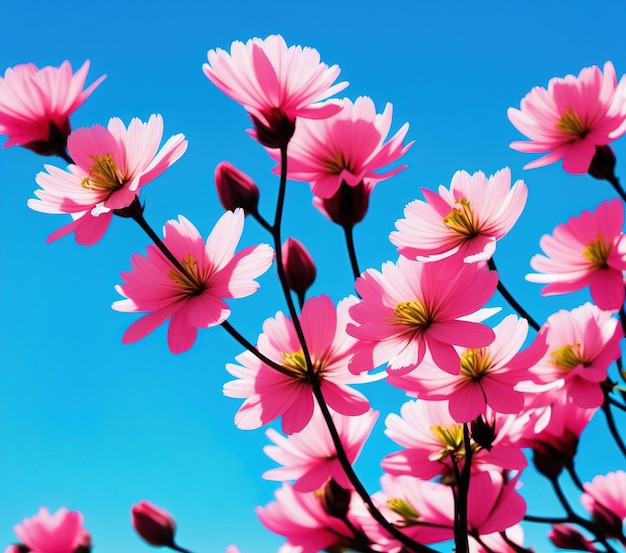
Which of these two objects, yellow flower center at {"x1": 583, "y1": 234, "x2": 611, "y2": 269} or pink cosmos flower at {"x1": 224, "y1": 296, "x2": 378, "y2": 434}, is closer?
pink cosmos flower at {"x1": 224, "y1": 296, "x2": 378, "y2": 434}

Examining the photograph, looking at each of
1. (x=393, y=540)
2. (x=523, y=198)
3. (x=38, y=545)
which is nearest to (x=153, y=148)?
(x=523, y=198)

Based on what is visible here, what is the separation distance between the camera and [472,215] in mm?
660

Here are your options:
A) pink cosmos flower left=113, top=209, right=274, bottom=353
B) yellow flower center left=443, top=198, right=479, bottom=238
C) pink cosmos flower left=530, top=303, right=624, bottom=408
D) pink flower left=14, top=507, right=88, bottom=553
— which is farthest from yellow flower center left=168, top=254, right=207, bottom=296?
pink flower left=14, top=507, right=88, bottom=553

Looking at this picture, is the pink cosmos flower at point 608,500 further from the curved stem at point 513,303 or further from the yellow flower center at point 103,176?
the yellow flower center at point 103,176

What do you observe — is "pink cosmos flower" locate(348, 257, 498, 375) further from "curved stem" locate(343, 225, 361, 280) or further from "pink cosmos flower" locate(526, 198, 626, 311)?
"pink cosmos flower" locate(526, 198, 626, 311)

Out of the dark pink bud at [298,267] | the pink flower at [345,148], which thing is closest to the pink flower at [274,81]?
the pink flower at [345,148]

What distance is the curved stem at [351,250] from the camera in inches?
26.5

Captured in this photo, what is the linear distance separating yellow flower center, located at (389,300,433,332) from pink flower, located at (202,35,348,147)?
0.19 m

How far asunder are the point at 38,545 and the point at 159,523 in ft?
0.94

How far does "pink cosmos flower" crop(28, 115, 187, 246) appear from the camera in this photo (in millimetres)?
638

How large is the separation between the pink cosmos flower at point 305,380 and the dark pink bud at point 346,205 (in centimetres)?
9

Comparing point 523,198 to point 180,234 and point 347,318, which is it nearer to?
point 347,318

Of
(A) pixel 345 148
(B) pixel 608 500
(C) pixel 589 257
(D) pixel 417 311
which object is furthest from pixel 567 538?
(A) pixel 345 148

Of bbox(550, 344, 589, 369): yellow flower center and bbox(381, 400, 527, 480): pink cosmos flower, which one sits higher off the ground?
bbox(550, 344, 589, 369): yellow flower center
